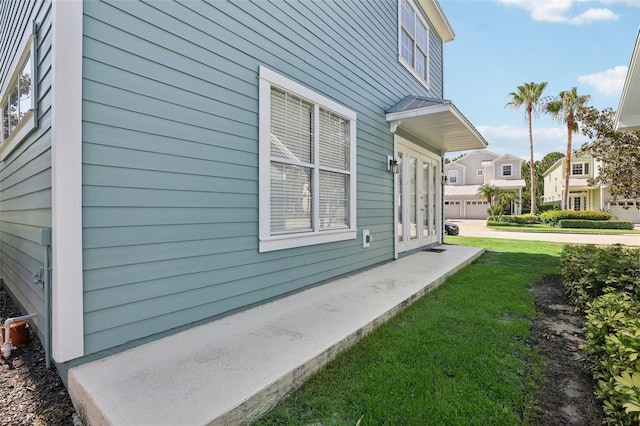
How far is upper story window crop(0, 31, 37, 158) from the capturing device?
104 inches

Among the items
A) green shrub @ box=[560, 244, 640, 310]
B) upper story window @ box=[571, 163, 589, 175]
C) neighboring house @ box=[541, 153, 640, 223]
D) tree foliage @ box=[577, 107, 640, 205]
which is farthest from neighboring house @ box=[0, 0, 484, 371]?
upper story window @ box=[571, 163, 589, 175]

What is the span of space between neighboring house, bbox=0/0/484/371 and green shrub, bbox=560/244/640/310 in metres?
2.84

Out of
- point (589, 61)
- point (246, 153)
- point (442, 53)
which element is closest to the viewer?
point (246, 153)

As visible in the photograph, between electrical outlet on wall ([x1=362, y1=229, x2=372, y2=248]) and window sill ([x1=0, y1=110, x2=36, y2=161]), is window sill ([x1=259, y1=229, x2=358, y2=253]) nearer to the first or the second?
electrical outlet on wall ([x1=362, y1=229, x2=372, y2=248])

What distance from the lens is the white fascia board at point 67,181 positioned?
2.03m

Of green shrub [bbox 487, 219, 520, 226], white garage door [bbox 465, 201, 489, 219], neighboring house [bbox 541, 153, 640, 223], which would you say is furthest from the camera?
white garage door [bbox 465, 201, 489, 219]

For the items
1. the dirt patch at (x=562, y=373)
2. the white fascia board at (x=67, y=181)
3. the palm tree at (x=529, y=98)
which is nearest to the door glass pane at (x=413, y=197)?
the dirt patch at (x=562, y=373)

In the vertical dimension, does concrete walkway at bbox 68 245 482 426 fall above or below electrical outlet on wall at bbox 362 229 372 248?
below

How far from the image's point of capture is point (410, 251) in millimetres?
7133

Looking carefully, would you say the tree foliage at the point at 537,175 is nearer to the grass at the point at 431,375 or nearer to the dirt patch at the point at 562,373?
the dirt patch at the point at 562,373

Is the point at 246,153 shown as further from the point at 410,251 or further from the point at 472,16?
the point at 472,16

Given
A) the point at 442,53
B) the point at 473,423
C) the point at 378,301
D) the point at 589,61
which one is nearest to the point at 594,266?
the point at 378,301

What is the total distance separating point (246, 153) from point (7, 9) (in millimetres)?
3483

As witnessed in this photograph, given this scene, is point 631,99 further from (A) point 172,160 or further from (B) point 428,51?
(A) point 172,160
